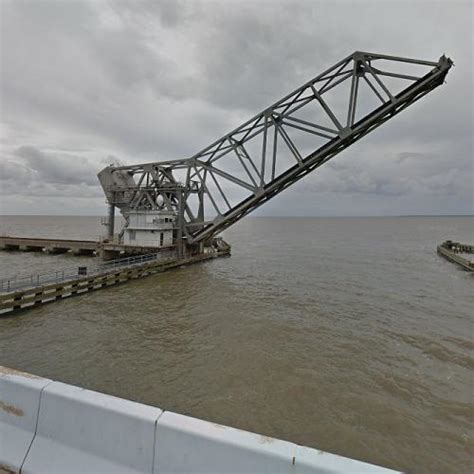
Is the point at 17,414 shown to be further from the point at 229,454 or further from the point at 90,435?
the point at 229,454

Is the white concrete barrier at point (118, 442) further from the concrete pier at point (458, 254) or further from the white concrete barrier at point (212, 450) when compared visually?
the concrete pier at point (458, 254)

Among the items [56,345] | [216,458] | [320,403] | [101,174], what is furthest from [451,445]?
[101,174]

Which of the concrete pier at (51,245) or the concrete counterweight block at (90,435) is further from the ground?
the concrete pier at (51,245)

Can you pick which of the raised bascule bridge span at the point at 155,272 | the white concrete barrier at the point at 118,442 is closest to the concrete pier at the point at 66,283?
the raised bascule bridge span at the point at 155,272

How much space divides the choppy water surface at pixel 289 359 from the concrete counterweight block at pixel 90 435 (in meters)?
3.73

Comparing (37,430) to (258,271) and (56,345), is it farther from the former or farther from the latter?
(258,271)

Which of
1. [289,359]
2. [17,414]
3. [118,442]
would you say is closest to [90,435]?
[118,442]

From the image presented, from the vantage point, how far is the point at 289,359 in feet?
28.0

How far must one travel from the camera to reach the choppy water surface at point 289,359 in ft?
18.8

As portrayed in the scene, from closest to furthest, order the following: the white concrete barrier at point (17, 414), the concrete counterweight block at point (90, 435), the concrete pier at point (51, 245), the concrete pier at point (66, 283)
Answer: the concrete counterweight block at point (90, 435)
the white concrete barrier at point (17, 414)
the concrete pier at point (66, 283)
the concrete pier at point (51, 245)

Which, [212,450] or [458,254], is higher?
[458,254]

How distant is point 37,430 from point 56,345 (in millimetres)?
7436

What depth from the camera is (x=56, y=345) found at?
905 cm

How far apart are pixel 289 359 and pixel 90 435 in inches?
268
